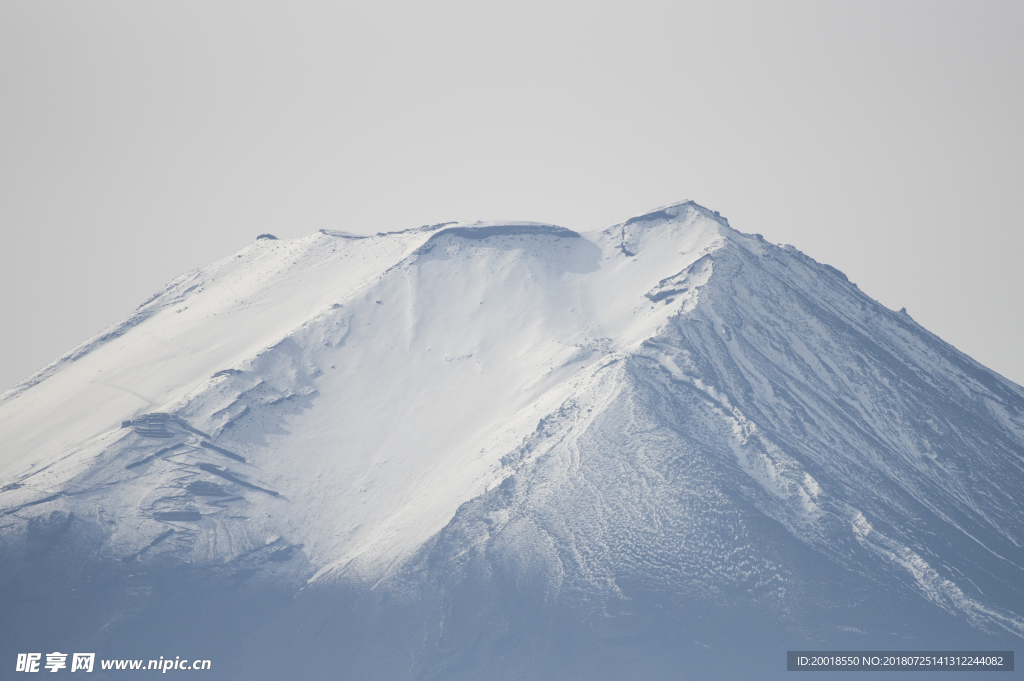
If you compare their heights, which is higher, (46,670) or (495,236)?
(495,236)

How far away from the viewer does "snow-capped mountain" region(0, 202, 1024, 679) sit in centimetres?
10100

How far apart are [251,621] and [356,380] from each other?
3027 cm

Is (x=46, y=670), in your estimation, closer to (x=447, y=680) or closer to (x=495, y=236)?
(x=447, y=680)

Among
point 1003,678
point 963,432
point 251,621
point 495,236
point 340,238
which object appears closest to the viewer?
point 1003,678

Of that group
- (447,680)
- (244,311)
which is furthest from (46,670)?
(244,311)

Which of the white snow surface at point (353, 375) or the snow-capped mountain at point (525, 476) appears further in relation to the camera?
the white snow surface at point (353, 375)

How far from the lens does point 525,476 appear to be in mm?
109250

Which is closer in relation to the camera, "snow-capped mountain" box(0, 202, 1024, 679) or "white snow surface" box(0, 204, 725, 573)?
"snow-capped mountain" box(0, 202, 1024, 679)

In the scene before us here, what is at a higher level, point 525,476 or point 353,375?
point 353,375

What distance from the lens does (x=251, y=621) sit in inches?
4144

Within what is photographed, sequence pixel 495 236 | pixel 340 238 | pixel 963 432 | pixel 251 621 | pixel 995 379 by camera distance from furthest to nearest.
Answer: pixel 340 238
pixel 495 236
pixel 995 379
pixel 963 432
pixel 251 621

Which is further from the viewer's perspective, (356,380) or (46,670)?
(356,380)

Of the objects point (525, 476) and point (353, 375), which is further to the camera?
point (353, 375)

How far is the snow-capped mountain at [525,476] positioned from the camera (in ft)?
331
